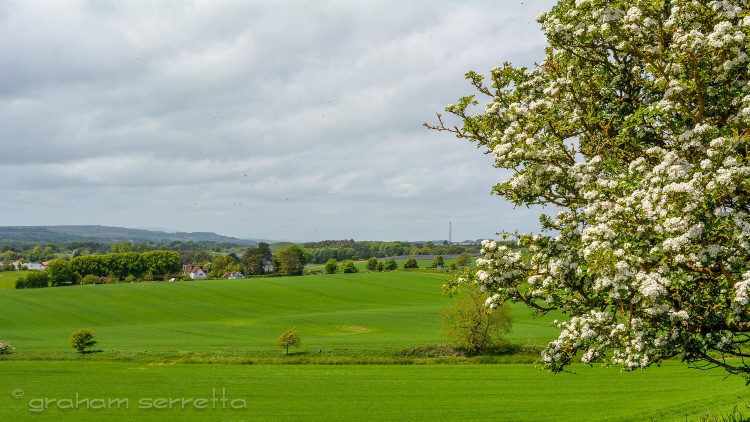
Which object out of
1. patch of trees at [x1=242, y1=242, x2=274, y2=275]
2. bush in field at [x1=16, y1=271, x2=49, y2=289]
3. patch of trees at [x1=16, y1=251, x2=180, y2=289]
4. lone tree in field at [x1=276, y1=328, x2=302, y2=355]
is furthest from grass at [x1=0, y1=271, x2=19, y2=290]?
lone tree in field at [x1=276, y1=328, x2=302, y2=355]

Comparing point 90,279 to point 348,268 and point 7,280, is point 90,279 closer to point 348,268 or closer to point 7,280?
point 7,280

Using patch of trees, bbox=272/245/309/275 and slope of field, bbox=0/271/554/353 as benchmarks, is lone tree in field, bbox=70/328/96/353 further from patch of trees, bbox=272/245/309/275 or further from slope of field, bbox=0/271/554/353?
patch of trees, bbox=272/245/309/275

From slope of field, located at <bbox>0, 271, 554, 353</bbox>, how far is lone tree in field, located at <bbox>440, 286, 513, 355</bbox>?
737 centimetres

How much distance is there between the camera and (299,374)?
50.8 m

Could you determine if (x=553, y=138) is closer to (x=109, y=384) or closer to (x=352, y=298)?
(x=109, y=384)

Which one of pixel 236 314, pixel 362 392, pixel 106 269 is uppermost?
pixel 106 269

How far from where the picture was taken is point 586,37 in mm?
13875

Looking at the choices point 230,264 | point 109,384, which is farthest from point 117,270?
point 109,384

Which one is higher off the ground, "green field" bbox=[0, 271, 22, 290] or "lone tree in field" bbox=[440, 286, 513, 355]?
"lone tree in field" bbox=[440, 286, 513, 355]

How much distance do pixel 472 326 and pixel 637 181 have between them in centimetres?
5262

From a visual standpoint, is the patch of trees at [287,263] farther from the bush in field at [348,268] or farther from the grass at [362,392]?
the grass at [362,392]

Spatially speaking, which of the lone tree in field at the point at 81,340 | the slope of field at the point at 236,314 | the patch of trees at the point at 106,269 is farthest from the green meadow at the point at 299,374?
the patch of trees at the point at 106,269

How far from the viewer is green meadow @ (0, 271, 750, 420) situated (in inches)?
1453

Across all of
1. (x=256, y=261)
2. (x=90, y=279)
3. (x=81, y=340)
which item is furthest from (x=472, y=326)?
(x=256, y=261)
